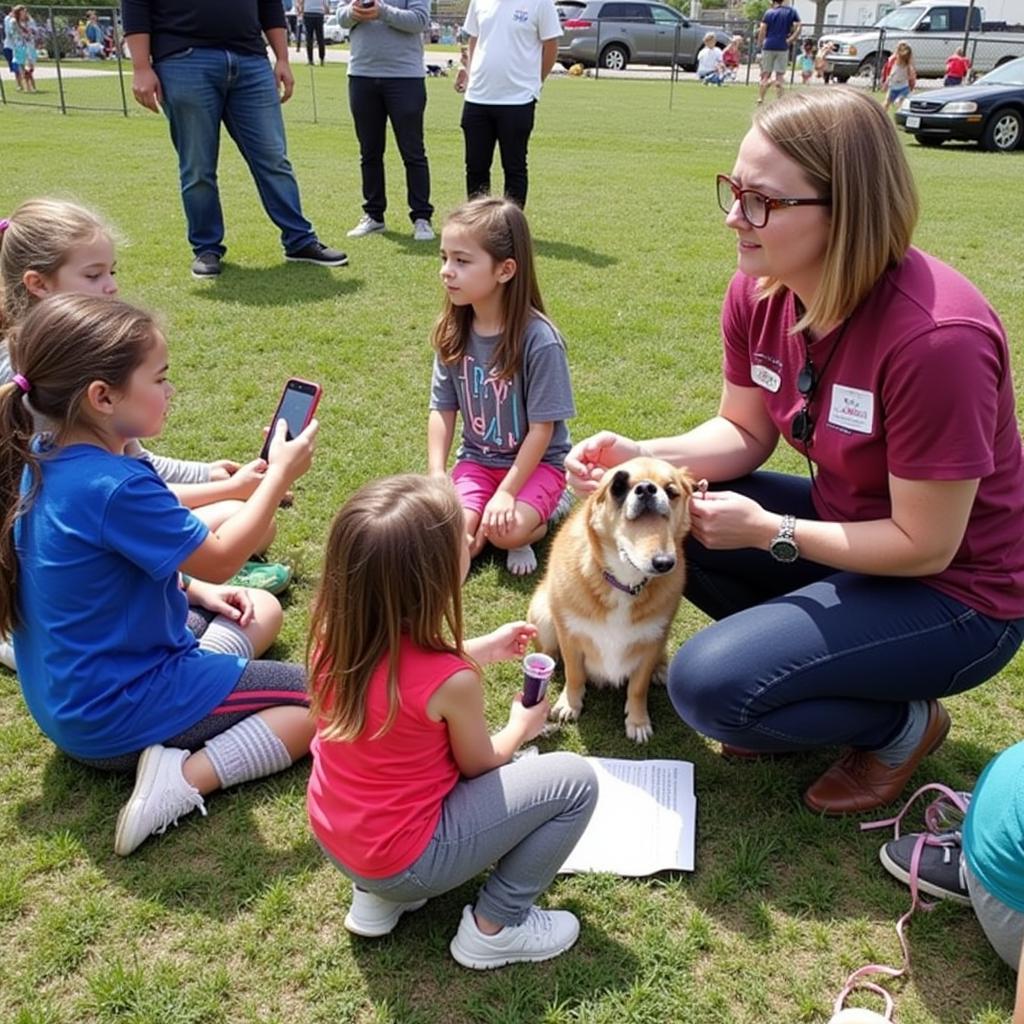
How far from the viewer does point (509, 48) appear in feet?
24.6

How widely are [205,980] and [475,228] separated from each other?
271 centimetres

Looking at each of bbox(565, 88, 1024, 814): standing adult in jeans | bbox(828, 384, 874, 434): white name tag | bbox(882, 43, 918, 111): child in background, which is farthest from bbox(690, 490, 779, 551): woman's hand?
bbox(882, 43, 918, 111): child in background

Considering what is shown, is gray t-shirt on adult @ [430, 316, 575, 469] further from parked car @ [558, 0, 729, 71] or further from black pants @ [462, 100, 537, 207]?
parked car @ [558, 0, 729, 71]

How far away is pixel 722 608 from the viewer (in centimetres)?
323

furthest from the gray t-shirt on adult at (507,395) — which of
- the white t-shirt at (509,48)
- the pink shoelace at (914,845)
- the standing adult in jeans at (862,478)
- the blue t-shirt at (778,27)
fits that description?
the blue t-shirt at (778,27)

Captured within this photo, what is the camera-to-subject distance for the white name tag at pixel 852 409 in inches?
96.9

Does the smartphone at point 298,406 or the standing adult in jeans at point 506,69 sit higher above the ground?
the standing adult in jeans at point 506,69

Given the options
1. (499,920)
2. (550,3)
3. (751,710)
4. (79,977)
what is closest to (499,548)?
(751,710)

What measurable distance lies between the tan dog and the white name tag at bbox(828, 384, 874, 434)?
48cm

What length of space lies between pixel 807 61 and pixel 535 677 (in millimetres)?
31027

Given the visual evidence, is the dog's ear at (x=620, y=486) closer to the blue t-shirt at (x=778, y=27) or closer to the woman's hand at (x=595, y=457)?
the woman's hand at (x=595, y=457)

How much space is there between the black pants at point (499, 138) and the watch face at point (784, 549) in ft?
18.5

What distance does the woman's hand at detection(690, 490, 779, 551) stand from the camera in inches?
103

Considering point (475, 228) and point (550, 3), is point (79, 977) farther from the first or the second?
point (550, 3)
